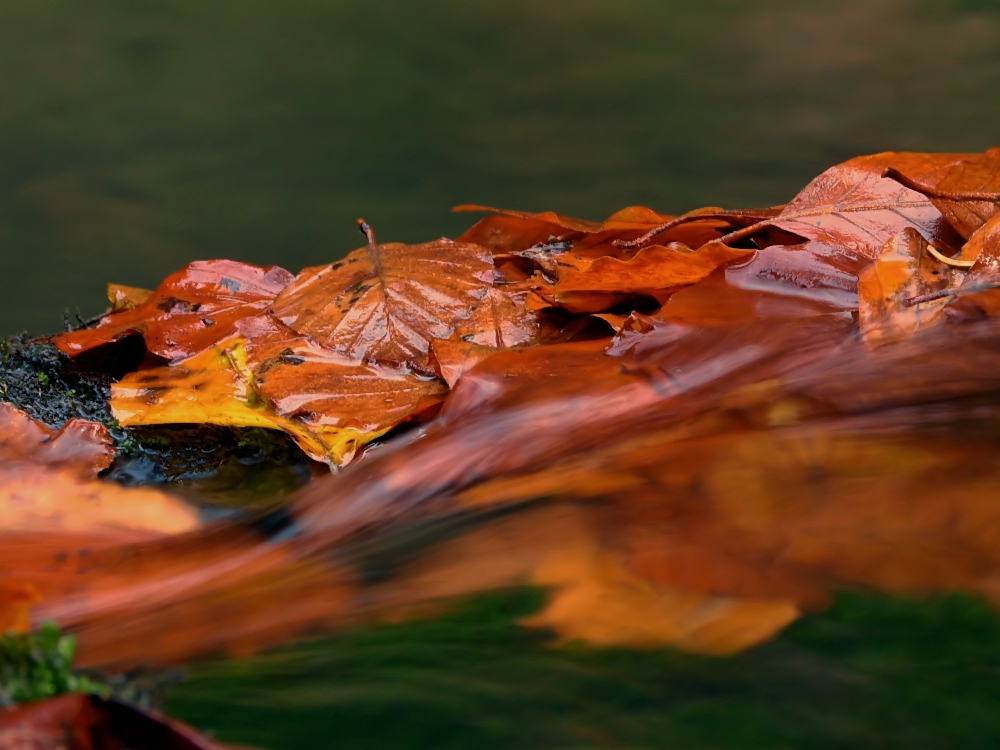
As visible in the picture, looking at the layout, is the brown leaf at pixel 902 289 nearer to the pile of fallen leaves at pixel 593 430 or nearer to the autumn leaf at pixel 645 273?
the pile of fallen leaves at pixel 593 430

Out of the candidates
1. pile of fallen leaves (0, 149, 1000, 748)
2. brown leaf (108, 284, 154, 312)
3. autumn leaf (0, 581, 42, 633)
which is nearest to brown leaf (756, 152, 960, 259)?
pile of fallen leaves (0, 149, 1000, 748)

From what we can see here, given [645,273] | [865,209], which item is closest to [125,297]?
[645,273]

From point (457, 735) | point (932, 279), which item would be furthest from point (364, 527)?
point (932, 279)

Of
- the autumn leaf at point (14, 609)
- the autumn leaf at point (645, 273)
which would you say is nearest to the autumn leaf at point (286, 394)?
the autumn leaf at point (645, 273)

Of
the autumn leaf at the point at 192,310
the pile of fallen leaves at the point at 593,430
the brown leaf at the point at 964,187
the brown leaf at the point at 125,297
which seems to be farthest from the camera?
the brown leaf at the point at 125,297

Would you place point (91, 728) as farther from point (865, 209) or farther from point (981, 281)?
point (865, 209)

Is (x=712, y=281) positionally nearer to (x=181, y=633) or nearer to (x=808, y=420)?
(x=808, y=420)
